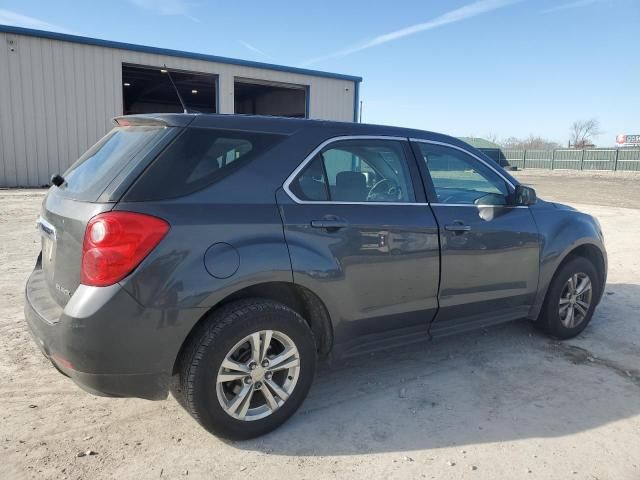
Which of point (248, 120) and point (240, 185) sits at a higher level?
point (248, 120)

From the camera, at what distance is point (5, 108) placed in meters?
17.0

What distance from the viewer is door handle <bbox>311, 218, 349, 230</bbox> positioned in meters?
2.93

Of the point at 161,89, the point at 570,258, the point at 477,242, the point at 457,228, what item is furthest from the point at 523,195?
the point at 161,89

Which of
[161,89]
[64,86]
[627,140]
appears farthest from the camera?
[627,140]

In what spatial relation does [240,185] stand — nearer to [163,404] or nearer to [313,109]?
[163,404]

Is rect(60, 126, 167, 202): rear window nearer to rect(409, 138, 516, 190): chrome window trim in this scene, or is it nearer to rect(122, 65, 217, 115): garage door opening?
rect(409, 138, 516, 190): chrome window trim

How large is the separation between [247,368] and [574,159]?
49.9 metres

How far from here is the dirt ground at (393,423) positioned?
266 centimetres

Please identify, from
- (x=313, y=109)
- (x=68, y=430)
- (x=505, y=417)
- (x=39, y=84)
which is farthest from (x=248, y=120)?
(x=313, y=109)

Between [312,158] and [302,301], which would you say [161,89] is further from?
[302,301]

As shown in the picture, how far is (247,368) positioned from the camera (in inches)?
110

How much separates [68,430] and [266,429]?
1.16m

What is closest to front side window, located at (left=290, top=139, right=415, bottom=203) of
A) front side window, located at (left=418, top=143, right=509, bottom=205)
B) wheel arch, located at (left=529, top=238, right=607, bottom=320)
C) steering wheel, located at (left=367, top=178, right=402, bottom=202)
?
steering wheel, located at (left=367, top=178, right=402, bottom=202)

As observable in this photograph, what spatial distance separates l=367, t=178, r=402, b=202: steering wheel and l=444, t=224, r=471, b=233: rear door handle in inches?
16.2
